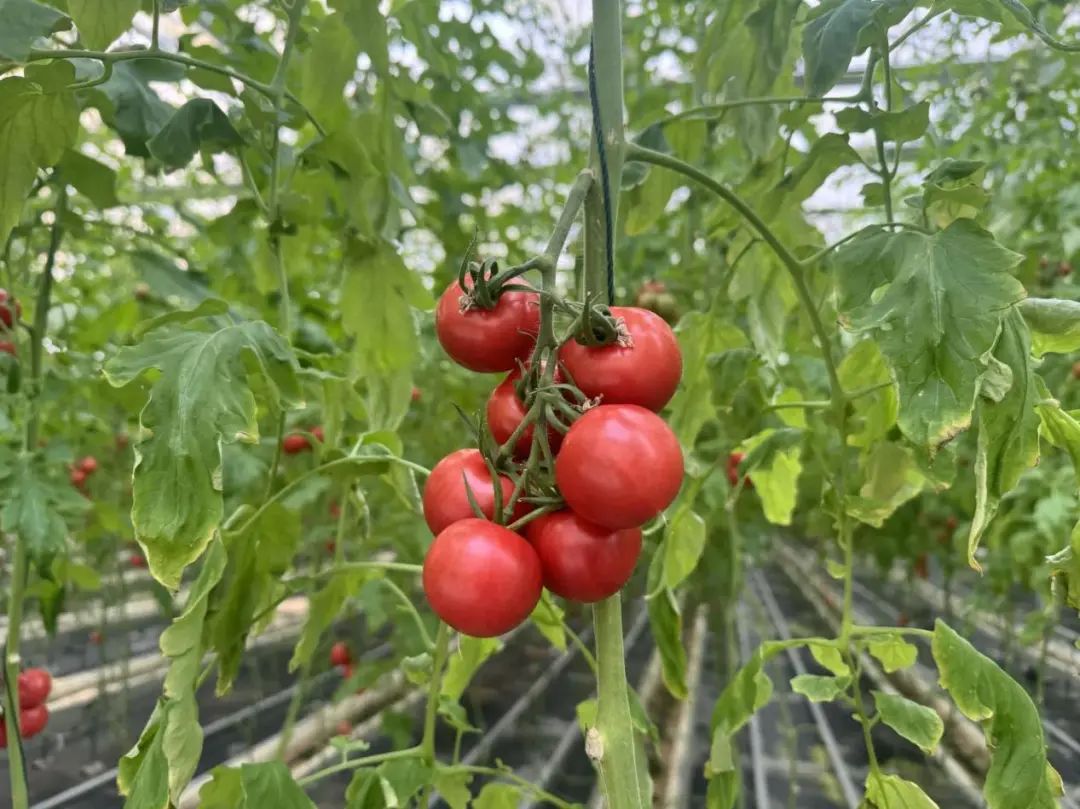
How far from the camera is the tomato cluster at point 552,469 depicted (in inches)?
16.0

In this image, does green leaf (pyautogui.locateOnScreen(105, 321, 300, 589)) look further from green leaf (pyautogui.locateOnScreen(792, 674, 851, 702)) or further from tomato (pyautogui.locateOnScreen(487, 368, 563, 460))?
green leaf (pyautogui.locateOnScreen(792, 674, 851, 702))

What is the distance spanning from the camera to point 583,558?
0.43 metres

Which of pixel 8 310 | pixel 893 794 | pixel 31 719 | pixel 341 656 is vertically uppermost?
pixel 8 310

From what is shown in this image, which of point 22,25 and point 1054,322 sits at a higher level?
point 22,25

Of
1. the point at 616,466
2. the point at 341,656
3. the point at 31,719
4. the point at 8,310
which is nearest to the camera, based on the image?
the point at 616,466

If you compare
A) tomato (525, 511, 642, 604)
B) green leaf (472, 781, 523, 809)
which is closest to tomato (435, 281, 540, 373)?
tomato (525, 511, 642, 604)

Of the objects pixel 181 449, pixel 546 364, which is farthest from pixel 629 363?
pixel 181 449

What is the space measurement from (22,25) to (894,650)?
0.83 metres

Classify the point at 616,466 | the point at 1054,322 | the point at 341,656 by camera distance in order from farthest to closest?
the point at 341,656, the point at 1054,322, the point at 616,466

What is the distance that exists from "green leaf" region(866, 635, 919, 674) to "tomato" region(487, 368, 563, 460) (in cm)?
39

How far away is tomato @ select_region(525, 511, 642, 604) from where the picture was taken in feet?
1.42

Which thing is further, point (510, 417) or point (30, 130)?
point (30, 130)

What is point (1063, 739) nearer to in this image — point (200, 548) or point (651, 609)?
point (651, 609)

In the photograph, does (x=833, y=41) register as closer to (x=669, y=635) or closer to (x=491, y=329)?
(x=491, y=329)
